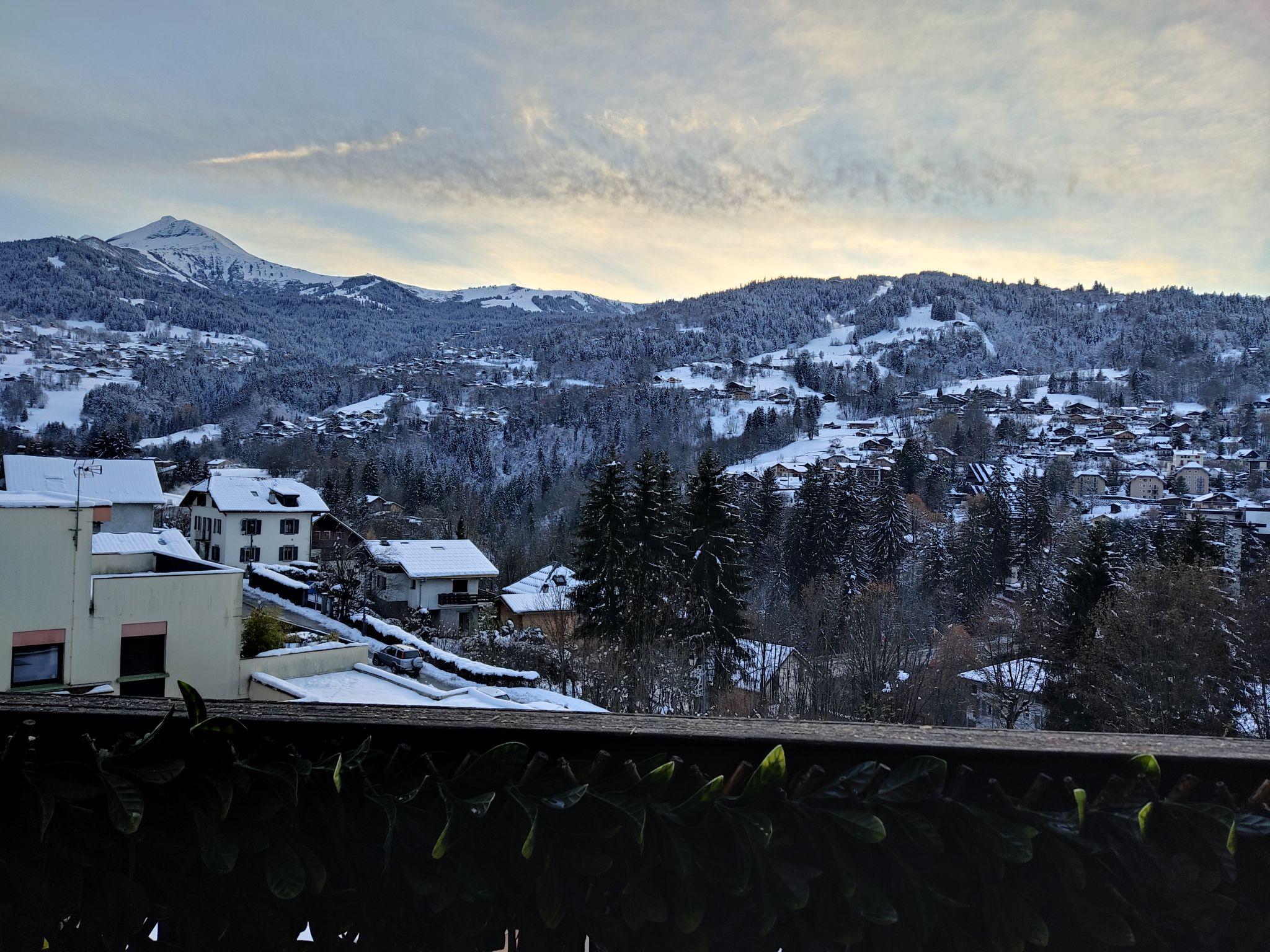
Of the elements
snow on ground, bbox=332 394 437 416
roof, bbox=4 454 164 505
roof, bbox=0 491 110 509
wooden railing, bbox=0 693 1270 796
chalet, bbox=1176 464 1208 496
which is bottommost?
roof, bbox=4 454 164 505

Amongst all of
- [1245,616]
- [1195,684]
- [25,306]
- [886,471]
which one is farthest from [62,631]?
[25,306]

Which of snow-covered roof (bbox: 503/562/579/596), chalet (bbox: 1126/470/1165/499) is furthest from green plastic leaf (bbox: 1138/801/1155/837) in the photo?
chalet (bbox: 1126/470/1165/499)

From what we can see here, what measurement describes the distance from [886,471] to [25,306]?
671 ft

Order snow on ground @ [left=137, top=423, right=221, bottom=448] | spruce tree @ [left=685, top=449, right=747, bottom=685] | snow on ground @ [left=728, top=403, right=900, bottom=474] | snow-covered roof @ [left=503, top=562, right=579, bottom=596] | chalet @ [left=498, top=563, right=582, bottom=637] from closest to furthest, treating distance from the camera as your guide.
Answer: spruce tree @ [left=685, top=449, right=747, bottom=685]
chalet @ [left=498, top=563, right=582, bottom=637]
snow-covered roof @ [left=503, top=562, right=579, bottom=596]
snow on ground @ [left=728, top=403, right=900, bottom=474]
snow on ground @ [left=137, top=423, right=221, bottom=448]

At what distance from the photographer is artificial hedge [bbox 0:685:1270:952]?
106 centimetres

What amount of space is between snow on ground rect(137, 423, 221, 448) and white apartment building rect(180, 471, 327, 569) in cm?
5767

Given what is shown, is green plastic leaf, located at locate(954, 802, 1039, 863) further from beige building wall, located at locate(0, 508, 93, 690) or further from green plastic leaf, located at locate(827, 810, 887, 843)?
beige building wall, located at locate(0, 508, 93, 690)

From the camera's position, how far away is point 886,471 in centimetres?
3725

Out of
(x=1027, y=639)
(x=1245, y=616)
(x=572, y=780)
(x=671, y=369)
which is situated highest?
(x=671, y=369)

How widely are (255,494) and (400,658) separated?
20002mm

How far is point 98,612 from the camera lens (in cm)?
914

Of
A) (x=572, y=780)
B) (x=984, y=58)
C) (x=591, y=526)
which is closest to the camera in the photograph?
(x=572, y=780)

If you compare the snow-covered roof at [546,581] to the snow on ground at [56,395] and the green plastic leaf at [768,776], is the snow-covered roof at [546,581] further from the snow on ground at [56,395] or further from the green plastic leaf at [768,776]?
the snow on ground at [56,395]

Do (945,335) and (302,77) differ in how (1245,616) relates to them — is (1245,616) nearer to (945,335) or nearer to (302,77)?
(302,77)
